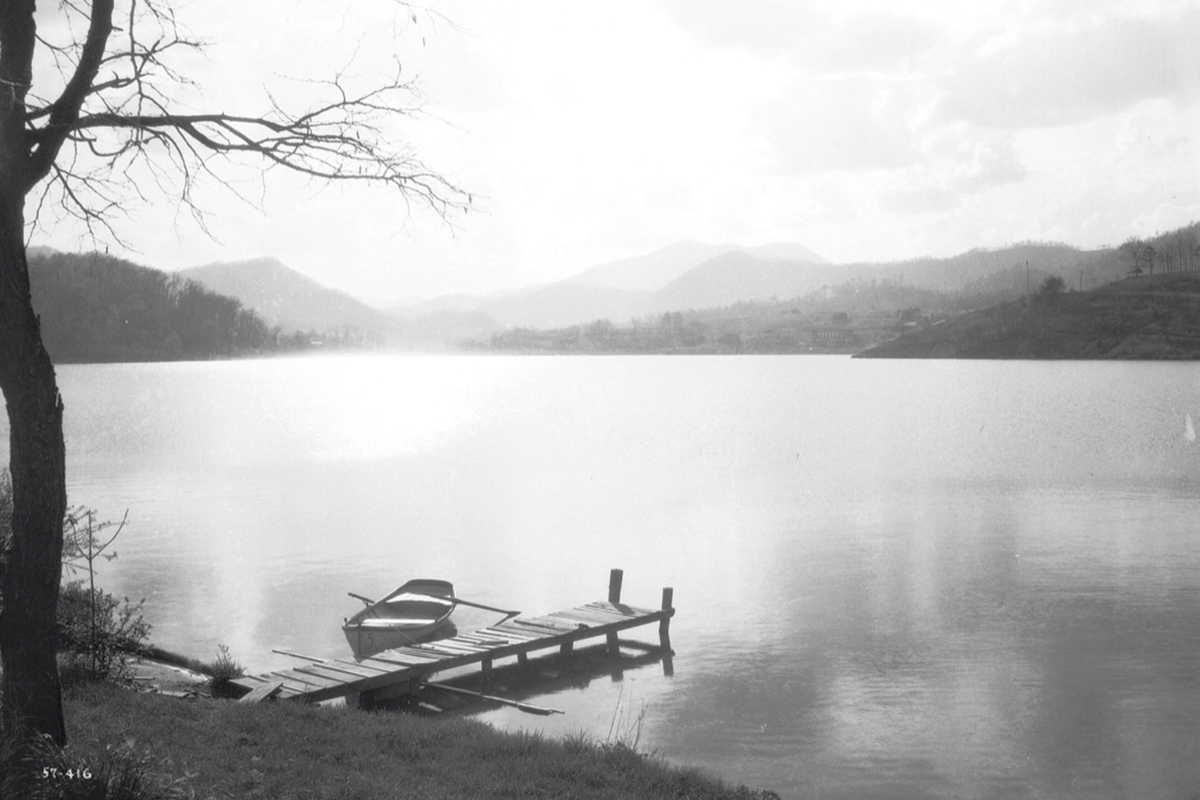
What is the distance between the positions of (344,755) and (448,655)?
816cm

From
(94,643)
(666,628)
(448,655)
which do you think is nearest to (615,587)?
(666,628)

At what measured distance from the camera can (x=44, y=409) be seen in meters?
8.18

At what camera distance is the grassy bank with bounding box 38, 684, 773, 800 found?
33.5 feet

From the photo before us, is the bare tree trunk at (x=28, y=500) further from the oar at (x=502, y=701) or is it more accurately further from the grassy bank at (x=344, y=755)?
the oar at (x=502, y=701)

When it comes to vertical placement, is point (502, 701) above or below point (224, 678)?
below

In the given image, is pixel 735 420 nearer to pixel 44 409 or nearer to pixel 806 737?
pixel 806 737

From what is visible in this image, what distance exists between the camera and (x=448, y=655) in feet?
64.7

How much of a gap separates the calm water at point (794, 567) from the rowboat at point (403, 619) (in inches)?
57.8

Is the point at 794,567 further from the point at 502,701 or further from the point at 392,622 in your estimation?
the point at 502,701

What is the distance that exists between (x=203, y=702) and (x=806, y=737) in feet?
31.1

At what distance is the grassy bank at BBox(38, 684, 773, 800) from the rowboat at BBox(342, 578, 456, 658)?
301 inches

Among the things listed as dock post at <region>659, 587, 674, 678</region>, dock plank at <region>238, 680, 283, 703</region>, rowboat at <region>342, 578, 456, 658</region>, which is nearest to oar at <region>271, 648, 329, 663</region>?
rowboat at <region>342, 578, 456, 658</region>

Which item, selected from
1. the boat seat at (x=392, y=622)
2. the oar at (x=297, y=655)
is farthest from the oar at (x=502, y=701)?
the oar at (x=297, y=655)

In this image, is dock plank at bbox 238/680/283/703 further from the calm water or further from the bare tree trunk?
the bare tree trunk
